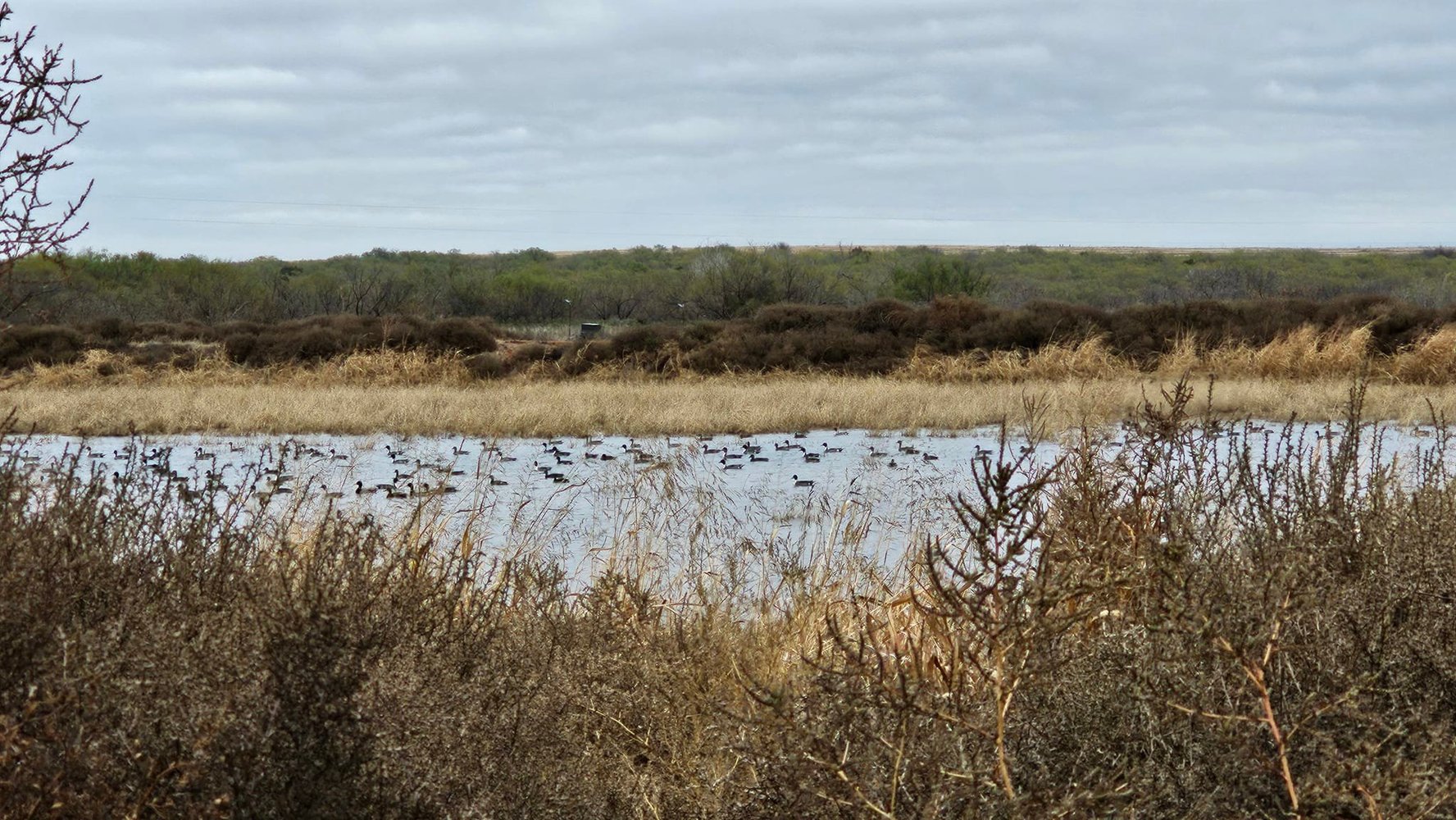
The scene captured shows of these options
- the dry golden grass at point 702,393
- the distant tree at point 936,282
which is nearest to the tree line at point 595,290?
the distant tree at point 936,282

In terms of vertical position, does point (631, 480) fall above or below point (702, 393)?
below

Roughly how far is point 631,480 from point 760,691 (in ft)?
17.1

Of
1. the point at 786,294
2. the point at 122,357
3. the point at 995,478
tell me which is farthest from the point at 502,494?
the point at 786,294

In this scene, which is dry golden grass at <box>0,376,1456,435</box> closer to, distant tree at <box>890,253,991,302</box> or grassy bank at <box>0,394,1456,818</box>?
grassy bank at <box>0,394,1456,818</box>

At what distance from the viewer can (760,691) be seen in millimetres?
3195

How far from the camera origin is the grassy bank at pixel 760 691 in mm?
2346

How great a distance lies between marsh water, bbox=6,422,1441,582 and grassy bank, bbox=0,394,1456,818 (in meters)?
0.82

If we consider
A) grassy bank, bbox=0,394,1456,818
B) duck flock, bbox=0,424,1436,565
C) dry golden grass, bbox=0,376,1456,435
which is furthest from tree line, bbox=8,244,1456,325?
grassy bank, bbox=0,394,1456,818

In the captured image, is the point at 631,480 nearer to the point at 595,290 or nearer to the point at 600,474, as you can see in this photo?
the point at 600,474

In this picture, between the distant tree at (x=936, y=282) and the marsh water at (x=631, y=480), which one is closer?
the marsh water at (x=631, y=480)

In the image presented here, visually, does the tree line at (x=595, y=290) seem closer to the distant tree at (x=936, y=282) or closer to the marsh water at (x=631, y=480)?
the distant tree at (x=936, y=282)

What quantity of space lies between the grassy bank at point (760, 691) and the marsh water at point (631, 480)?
2.68 ft

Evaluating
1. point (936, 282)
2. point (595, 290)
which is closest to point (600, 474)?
point (936, 282)

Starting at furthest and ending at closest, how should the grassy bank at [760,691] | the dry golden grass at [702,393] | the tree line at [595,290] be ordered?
the tree line at [595,290] < the dry golden grass at [702,393] < the grassy bank at [760,691]
